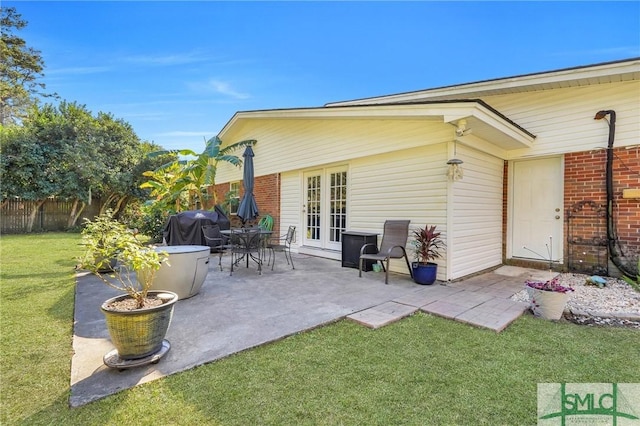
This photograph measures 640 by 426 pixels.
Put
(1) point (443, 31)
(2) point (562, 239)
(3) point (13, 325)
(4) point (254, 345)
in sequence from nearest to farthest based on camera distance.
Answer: (4) point (254, 345) → (3) point (13, 325) → (2) point (562, 239) → (1) point (443, 31)

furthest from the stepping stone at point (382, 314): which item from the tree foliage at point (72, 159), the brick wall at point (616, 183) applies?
the tree foliage at point (72, 159)

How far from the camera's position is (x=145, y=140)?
1988 cm

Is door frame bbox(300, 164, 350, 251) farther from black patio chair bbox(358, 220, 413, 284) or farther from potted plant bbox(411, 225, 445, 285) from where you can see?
potted plant bbox(411, 225, 445, 285)

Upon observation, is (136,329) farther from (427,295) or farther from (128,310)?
(427,295)

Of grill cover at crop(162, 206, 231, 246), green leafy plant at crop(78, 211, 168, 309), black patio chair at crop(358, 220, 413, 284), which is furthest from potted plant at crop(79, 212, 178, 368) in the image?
grill cover at crop(162, 206, 231, 246)

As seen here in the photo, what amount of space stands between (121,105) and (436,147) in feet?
58.5

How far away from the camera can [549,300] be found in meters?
3.86

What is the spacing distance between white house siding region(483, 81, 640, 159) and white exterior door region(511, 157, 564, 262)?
1.28 ft

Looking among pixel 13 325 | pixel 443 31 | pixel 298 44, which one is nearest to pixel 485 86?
pixel 443 31

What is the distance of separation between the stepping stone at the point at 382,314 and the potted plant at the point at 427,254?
1.33 meters

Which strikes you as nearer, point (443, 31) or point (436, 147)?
point (436, 147)

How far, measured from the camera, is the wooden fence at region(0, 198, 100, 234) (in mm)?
14281

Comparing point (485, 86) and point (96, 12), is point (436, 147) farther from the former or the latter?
point (96, 12)

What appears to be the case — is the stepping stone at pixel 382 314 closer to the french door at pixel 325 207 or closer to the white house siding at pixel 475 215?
the white house siding at pixel 475 215
